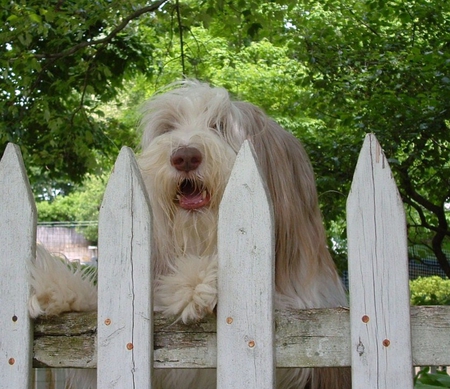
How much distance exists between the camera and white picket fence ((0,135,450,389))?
1.91m

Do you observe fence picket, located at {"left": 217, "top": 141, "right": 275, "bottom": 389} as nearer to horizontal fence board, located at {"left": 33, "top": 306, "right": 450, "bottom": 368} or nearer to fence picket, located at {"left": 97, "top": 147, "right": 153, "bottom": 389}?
horizontal fence board, located at {"left": 33, "top": 306, "right": 450, "bottom": 368}

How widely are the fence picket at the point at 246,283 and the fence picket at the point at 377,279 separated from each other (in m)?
0.22

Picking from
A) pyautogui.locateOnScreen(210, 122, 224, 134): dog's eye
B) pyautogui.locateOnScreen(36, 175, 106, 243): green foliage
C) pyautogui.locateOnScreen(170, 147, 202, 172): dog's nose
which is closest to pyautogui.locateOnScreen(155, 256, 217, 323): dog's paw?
pyautogui.locateOnScreen(170, 147, 202, 172): dog's nose

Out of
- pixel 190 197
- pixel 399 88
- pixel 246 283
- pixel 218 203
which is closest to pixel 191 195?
pixel 190 197

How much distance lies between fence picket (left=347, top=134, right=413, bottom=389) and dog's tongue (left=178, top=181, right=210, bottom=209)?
2.37 ft

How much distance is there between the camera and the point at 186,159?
8.20ft

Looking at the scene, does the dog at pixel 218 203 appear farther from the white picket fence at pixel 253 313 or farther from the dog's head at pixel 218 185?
the white picket fence at pixel 253 313

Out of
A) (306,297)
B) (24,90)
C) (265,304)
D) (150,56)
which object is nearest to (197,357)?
(265,304)

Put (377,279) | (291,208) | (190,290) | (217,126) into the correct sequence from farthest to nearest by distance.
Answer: (217,126) < (291,208) < (190,290) < (377,279)

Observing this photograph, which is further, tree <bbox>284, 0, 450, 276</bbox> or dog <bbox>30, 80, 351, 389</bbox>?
tree <bbox>284, 0, 450, 276</bbox>

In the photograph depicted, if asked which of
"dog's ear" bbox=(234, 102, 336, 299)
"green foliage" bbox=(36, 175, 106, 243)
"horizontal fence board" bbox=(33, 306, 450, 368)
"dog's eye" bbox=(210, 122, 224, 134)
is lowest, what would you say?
"horizontal fence board" bbox=(33, 306, 450, 368)

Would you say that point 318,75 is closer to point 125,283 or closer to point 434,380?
point 434,380

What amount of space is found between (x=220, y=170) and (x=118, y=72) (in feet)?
18.1

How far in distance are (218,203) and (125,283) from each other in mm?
622
